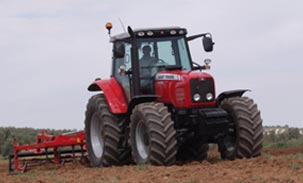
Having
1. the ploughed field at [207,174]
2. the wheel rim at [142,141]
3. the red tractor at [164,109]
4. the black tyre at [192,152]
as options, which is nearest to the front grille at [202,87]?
the red tractor at [164,109]

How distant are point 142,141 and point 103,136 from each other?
130 cm

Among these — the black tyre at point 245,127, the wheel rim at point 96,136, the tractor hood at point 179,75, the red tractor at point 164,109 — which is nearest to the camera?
the red tractor at point 164,109

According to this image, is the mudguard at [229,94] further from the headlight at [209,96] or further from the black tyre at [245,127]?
the headlight at [209,96]

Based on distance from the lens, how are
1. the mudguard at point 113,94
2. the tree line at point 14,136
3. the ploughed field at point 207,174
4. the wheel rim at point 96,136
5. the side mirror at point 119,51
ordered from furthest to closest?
the tree line at point 14,136 < the wheel rim at point 96,136 < the mudguard at point 113,94 < the side mirror at point 119,51 < the ploughed field at point 207,174

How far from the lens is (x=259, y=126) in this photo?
41.9 ft

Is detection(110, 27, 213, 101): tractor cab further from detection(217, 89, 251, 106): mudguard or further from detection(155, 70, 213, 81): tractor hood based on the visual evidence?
detection(217, 89, 251, 106): mudguard

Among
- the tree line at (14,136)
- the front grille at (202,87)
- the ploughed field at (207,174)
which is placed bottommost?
the tree line at (14,136)

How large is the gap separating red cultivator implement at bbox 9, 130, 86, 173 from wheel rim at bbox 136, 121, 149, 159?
3.01 m

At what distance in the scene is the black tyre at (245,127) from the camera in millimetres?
12711

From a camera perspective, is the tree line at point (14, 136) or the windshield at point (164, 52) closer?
the windshield at point (164, 52)

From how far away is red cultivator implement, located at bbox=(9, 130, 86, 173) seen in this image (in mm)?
15484

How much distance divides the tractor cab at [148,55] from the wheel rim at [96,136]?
123 centimetres

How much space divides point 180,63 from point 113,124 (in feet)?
5.77

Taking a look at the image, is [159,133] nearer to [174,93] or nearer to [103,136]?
[174,93]
